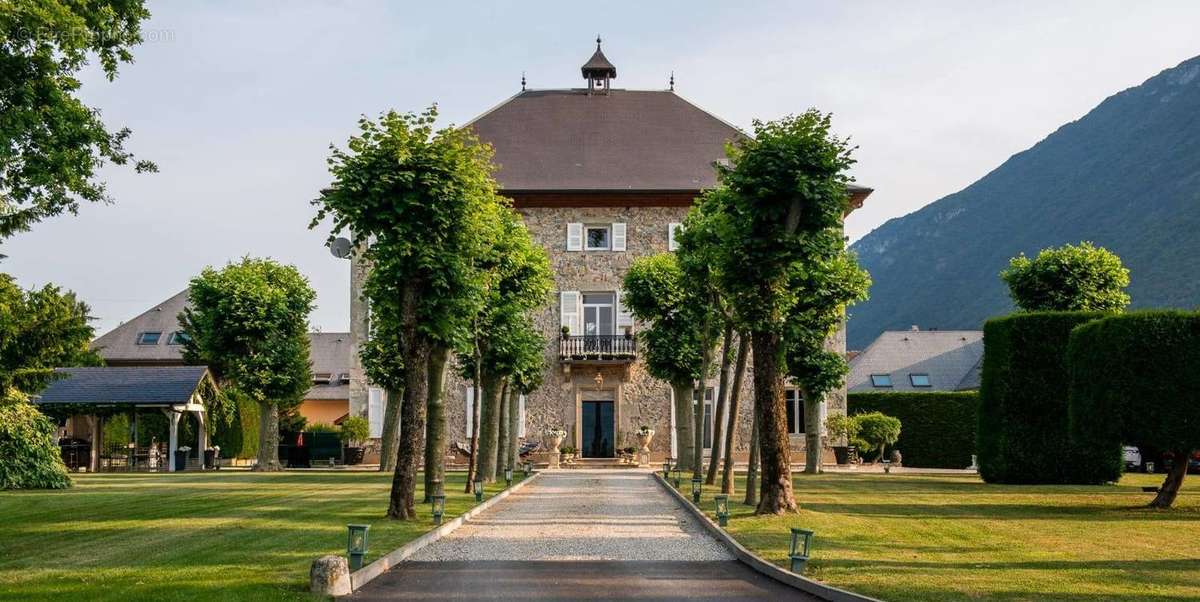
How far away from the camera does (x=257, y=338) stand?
44438mm

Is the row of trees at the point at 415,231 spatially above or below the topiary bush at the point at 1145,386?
above

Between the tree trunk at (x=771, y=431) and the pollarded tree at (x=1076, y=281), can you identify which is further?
the pollarded tree at (x=1076, y=281)

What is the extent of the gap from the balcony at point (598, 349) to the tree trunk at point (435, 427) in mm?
21075

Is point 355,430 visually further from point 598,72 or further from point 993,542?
point 993,542

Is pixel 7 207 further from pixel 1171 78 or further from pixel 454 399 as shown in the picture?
pixel 1171 78

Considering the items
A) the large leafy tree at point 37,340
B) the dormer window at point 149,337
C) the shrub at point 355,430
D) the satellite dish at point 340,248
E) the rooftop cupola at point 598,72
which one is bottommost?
the shrub at point 355,430

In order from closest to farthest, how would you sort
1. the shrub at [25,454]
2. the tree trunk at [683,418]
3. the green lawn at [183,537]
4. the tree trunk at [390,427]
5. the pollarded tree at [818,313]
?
1. the green lawn at [183,537]
2. the pollarded tree at [818,313]
3. the shrub at [25,454]
4. the tree trunk at [683,418]
5. the tree trunk at [390,427]

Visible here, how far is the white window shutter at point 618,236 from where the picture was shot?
1861 inches

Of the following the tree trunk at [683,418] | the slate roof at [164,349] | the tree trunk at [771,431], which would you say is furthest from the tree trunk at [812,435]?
the slate roof at [164,349]

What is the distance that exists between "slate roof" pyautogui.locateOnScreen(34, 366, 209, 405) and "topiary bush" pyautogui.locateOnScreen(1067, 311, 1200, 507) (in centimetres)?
3070

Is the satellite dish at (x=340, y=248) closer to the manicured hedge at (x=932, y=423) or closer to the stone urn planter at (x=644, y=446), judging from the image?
the stone urn planter at (x=644, y=446)

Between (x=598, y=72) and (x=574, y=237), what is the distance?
9.30 meters

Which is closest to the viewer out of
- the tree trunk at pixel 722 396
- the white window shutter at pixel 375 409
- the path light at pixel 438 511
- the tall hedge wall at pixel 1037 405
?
the path light at pixel 438 511

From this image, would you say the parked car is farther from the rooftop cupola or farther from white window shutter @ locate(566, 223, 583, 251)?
the rooftop cupola
